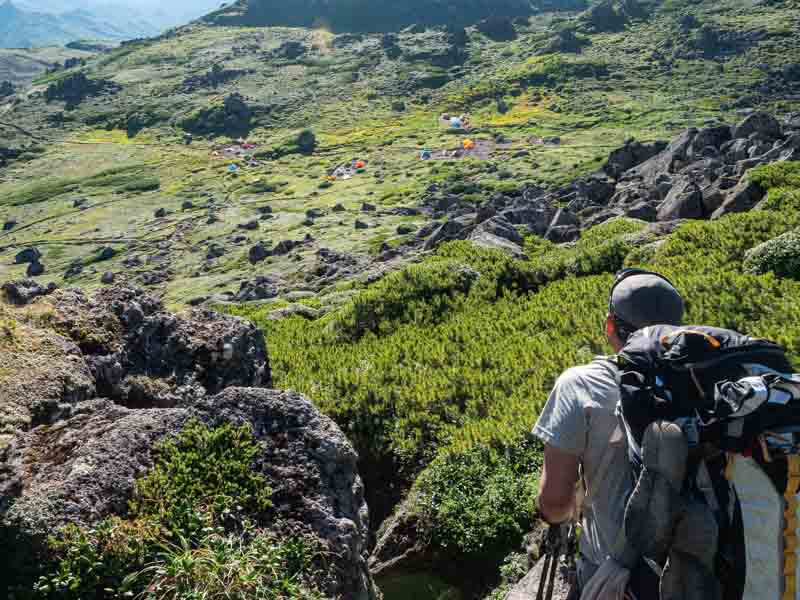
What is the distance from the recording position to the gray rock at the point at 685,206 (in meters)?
28.4

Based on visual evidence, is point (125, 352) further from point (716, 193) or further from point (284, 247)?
point (284, 247)

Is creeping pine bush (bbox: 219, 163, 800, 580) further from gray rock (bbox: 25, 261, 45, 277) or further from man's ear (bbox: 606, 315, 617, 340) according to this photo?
gray rock (bbox: 25, 261, 45, 277)

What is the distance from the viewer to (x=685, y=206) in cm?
2870

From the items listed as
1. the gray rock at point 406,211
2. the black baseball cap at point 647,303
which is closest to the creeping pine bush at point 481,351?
the black baseball cap at point 647,303

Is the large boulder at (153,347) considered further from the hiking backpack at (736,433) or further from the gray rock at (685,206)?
the gray rock at (685,206)

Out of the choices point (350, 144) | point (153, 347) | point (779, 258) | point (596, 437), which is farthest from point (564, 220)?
Answer: point (350, 144)

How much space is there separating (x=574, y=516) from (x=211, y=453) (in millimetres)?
3588

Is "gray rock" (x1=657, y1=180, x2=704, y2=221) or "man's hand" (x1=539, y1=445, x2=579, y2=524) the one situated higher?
"man's hand" (x1=539, y1=445, x2=579, y2=524)

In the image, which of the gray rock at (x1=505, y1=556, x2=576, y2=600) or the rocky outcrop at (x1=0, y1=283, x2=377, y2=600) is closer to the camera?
the rocky outcrop at (x1=0, y1=283, x2=377, y2=600)

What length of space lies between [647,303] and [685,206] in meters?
27.7

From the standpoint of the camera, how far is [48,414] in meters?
6.88

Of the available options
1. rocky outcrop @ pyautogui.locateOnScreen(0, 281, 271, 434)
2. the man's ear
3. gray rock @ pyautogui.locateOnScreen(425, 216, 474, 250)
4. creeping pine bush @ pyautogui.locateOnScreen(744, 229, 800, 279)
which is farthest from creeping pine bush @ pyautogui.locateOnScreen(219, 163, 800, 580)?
gray rock @ pyautogui.locateOnScreen(425, 216, 474, 250)

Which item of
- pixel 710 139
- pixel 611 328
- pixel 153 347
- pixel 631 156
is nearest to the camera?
pixel 611 328

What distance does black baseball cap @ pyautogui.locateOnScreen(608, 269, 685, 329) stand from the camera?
13.0ft
